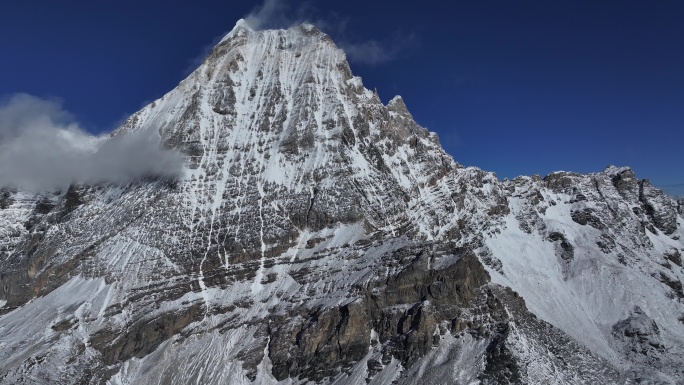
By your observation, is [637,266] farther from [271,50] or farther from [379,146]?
[271,50]

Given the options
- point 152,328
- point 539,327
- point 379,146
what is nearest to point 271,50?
point 379,146

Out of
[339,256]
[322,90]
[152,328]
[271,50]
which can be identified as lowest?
[152,328]

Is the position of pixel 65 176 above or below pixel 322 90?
below

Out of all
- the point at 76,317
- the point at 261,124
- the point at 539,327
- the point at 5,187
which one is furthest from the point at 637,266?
the point at 5,187

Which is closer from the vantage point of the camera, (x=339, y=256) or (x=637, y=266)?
(x=339, y=256)

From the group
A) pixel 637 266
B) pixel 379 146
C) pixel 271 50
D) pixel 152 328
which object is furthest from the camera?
pixel 271 50

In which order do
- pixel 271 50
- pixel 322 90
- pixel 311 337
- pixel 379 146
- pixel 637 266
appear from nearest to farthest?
1. pixel 311 337
2. pixel 637 266
3. pixel 379 146
4. pixel 322 90
5. pixel 271 50

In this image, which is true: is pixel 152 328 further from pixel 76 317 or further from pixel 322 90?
pixel 322 90
